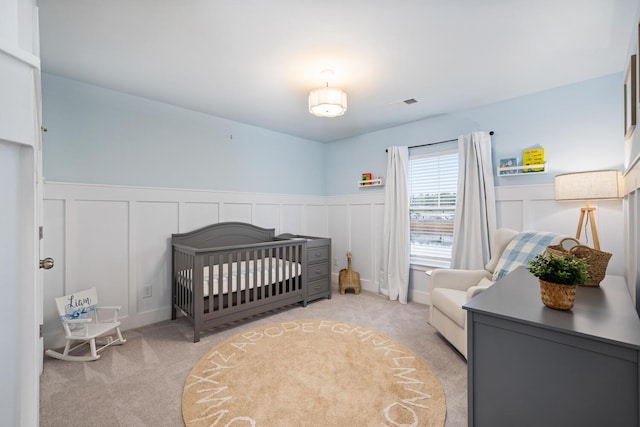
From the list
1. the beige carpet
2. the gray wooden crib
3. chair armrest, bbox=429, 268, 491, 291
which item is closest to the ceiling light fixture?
the gray wooden crib

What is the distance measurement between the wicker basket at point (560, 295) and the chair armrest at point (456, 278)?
1.63 metres

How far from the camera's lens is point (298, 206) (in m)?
4.48

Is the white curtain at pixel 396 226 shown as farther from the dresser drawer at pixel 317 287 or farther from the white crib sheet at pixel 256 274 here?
the white crib sheet at pixel 256 274

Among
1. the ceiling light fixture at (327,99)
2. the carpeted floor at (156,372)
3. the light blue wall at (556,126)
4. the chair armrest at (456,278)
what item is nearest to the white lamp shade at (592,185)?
the light blue wall at (556,126)

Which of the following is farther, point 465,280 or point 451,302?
point 465,280

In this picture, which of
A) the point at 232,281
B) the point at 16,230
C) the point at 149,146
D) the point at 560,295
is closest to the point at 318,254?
the point at 232,281

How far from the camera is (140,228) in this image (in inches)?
116

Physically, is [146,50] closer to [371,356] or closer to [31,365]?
[31,365]

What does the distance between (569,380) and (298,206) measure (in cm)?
380

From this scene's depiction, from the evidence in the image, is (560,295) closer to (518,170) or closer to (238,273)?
(518,170)

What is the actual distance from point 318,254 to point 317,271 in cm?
22

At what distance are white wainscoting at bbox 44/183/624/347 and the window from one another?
0.30 m

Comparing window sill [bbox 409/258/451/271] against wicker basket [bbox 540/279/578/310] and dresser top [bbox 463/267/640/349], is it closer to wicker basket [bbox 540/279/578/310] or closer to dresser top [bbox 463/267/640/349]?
dresser top [bbox 463/267/640/349]

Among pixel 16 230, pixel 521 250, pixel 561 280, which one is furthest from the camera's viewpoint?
pixel 521 250
